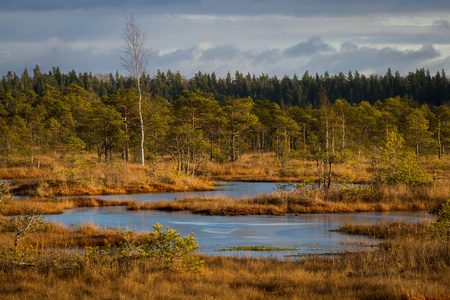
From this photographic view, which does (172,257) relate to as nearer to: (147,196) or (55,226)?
(55,226)

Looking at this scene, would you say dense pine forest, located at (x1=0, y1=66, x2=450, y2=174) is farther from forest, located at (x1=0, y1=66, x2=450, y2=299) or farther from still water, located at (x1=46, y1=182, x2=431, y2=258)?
still water, located at (x1=46, y1=182, x2=431, y2=258)

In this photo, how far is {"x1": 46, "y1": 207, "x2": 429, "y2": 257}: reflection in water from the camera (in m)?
13.8

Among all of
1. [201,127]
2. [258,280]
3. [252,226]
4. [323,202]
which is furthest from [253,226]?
[201,127]

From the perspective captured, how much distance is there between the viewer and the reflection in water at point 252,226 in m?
13.8

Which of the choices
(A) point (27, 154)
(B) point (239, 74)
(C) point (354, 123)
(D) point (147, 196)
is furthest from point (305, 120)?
(B) point (239, 74)

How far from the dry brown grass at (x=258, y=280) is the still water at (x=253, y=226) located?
2.09 meters

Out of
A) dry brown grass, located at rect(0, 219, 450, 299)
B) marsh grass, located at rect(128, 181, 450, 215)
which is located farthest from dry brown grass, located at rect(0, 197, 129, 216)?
dry brown grass, located at rect(0, 219, 450, 299)

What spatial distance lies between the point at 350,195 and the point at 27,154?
40885 millimetres

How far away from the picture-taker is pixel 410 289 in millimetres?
7695

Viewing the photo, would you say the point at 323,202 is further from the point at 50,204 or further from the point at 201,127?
the point at 201,127

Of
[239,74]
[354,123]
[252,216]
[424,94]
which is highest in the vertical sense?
[239,74]

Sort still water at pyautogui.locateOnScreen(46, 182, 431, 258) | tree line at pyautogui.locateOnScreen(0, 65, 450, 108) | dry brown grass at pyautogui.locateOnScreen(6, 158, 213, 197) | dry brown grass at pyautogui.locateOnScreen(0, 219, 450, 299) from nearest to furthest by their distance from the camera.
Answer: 1. dry brown grass at pyautogui.locateOnScreen(0, 219, 450, 299)
2. still water at pyautogui.locateOnScreen(46, 182, 431, 258)
3. dry brown grass at pyautogui.locateOnScreen(6, 158, 213, 197)
4. tree line at pyautogui.locateOnScreen(0, 65, 450, 108)

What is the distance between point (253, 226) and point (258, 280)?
890cm

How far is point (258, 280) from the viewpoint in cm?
889
